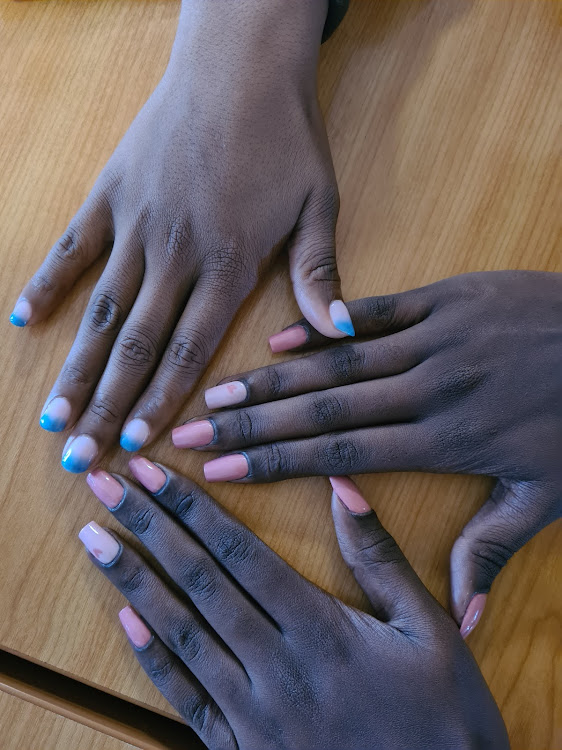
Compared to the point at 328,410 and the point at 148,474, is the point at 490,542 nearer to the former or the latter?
the point at 328,410

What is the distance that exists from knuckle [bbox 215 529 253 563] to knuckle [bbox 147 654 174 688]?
119 mm

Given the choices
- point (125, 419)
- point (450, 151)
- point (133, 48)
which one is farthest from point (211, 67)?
point (125, 419)

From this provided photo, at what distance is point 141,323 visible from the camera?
57cm

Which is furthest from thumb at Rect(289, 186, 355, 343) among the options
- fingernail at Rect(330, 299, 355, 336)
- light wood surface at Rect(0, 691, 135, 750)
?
light wood surface at Rect(0, 691, 135, 750)

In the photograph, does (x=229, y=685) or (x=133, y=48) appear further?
(x=133, y=48)

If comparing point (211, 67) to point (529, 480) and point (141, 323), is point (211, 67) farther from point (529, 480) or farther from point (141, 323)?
point (529, 480)

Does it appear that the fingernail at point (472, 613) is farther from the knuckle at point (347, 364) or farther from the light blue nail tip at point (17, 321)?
the light blue nail tip at point (17, 321)

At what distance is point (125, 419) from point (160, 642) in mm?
233

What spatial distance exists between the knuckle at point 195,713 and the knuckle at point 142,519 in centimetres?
17

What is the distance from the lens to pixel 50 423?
56 cm

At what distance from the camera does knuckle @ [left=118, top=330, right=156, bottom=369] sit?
565 millimetres

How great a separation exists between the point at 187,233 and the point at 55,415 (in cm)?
24

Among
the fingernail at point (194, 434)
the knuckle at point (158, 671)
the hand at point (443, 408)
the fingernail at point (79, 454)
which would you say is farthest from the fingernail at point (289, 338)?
the knuckle at point (158, 671)

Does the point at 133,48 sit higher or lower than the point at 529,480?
higher
